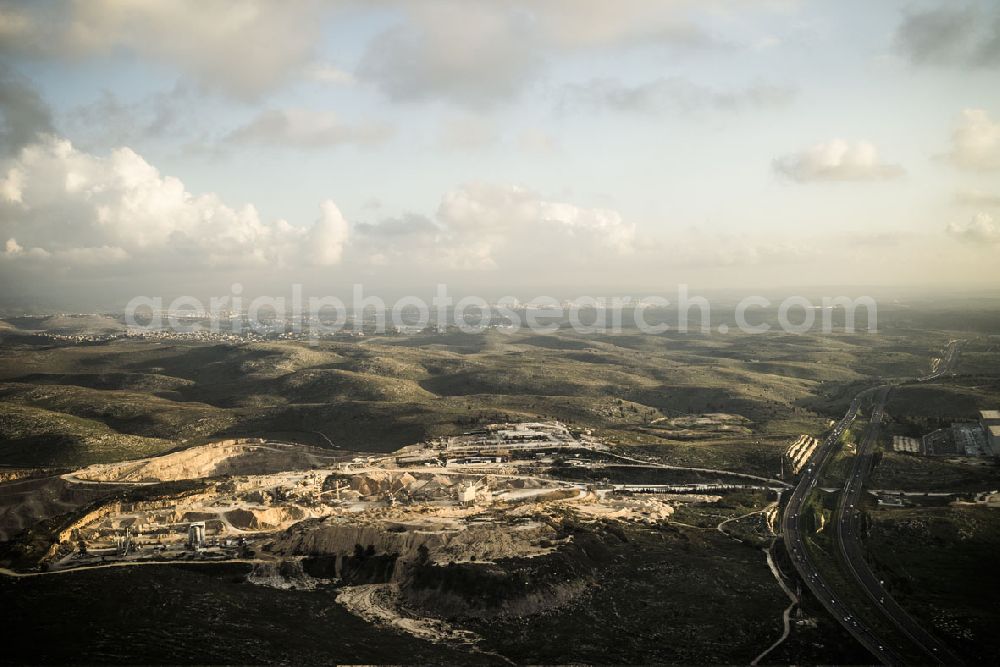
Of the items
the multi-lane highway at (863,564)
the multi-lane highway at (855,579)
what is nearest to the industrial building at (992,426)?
the multi-lane highway at (863,564)

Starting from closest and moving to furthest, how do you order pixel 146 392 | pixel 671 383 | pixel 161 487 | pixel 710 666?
pixel 710 666, pixel 161 487, pixel 146 392, pixel 671 383

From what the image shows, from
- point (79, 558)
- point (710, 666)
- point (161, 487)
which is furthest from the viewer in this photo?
point (161, 487)

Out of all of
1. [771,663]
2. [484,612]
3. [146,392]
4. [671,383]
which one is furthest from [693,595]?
[146,392]

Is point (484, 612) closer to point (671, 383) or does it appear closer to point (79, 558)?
point (79, 558)

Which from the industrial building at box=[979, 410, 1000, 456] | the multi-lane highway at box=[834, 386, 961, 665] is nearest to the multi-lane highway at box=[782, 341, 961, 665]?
the multi-lane highway at box=[834, 386, 961, 665]

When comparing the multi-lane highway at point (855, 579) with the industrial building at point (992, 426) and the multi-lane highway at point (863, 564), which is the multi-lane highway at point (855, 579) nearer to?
the multi-lane highway at point (863, 564)

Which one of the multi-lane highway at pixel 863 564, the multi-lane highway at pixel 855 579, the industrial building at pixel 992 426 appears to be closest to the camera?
Answer: the multi-lane highway at pixel 855 579

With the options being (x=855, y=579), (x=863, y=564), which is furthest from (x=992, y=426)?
(x=855, y=579)

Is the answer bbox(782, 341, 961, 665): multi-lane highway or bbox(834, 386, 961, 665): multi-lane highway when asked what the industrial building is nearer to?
bbox(834, 386, 961, 665): multi-lane highway
